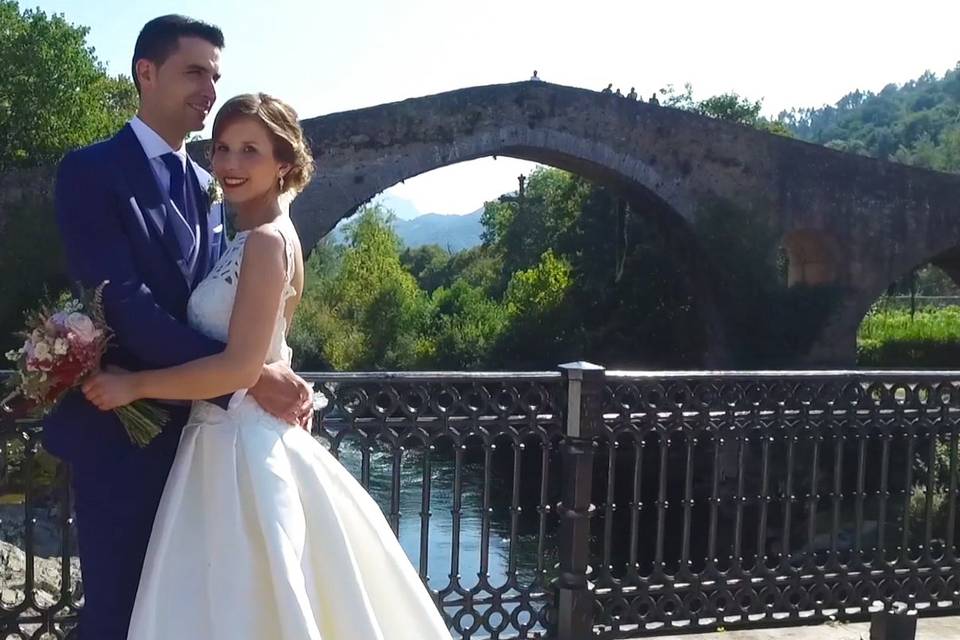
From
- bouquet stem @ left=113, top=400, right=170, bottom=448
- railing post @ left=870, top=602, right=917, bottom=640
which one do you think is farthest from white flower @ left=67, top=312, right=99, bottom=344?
railing post @ left=870, top=602, right=917, bottom=640

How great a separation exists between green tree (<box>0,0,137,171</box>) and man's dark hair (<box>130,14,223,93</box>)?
2157cm

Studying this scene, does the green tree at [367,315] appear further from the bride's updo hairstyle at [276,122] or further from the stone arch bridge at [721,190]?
the bride's updo hairstyle at [276,122]

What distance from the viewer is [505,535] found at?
14305mm

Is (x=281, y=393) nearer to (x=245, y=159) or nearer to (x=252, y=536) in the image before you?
(x=252, y=536)

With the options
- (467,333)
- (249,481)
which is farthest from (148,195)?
(467,333)

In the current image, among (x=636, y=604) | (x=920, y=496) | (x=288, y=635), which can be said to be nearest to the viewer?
(x=288, y=635)

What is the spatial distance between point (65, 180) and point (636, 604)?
9.92ft

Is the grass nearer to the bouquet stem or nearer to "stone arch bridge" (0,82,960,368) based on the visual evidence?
"stone arch bridge" (0,82,960,368)

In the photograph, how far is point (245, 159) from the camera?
89.9 inches

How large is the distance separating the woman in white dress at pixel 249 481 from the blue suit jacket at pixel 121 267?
0.07 metres

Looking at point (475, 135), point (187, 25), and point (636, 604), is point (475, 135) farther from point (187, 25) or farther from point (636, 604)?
point (187, 25)

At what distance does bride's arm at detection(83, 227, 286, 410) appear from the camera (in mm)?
2154

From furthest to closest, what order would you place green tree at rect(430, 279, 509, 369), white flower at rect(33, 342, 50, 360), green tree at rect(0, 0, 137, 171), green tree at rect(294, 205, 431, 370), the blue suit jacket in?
green tree at rect(294, 205, 431, 370), green tree at rect(430, 279, 509, 369), green tree at rect(0, 0, 137, 171), the blue suit jacket, white flower at rect(33, 342, 50, 360)

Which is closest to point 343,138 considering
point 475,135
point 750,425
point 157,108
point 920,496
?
point 475,135
